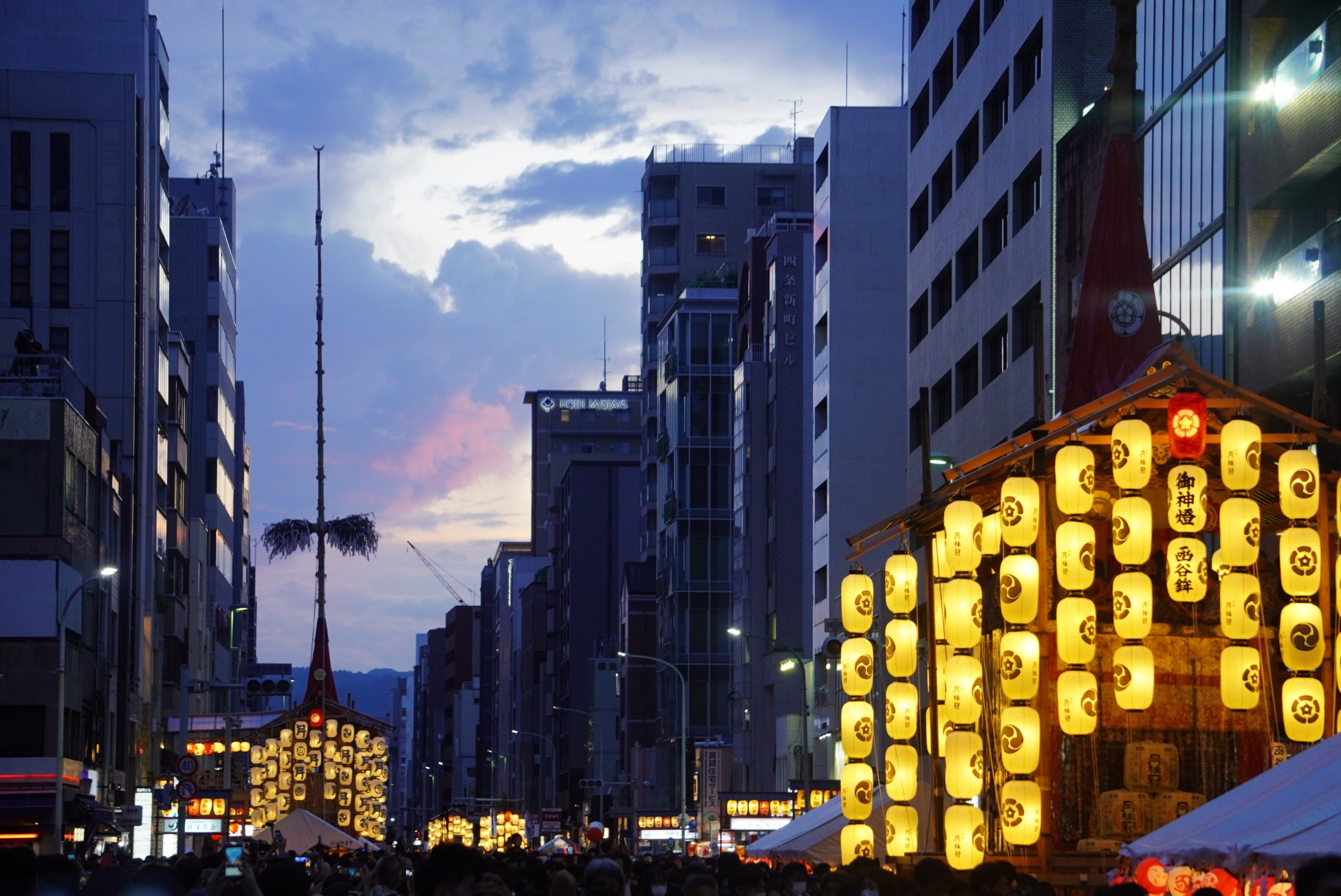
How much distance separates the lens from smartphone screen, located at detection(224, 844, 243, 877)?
13273 mm

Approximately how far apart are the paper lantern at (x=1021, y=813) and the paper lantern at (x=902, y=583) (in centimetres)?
470

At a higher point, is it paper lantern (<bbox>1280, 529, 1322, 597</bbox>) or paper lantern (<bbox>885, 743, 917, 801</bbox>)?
paper lantern (<bbox>1280, 529, 1322, 597</bbox>)

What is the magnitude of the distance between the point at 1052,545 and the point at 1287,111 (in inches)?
364

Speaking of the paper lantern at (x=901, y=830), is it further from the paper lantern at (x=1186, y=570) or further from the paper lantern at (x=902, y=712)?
the paper lantern at (x=1186, y=570)

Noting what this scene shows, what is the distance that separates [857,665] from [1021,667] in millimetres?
4731

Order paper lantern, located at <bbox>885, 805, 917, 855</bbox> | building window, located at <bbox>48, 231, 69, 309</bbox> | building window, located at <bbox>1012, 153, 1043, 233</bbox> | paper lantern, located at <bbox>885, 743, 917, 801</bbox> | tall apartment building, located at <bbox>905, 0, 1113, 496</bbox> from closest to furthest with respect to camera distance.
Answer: paper lantern, located at <bbox>885, 805, 917, 855</bbox>, paper lantern, located at <bbox>885, 743, 917, 801</bbox>, tall apartment building, located at <bbox>905, 0, 1113, 496</bbox>, building window, located at <bbox>1012, 153, 1043, 233</bbox>, building window, located at <bbox>48, 231, 69, 309</bbox>

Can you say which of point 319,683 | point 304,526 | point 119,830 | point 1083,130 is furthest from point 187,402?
point 1083,130

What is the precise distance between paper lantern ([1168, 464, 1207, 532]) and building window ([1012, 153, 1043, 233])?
21.3 m

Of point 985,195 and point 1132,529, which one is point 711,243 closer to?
point 985,195

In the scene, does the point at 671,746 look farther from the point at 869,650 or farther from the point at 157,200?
the point at 869,650

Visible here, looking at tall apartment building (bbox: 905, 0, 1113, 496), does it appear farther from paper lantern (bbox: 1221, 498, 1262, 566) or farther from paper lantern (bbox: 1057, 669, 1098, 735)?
paper lantern (bbox: 1221, 498, 1262, 566)

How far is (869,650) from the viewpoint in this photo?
2973cm

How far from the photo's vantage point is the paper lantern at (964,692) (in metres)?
26.3

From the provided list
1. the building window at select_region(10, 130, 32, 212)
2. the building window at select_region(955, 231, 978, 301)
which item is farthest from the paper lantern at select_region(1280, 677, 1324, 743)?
the building window at select_region(10, 130, 32, 212)
